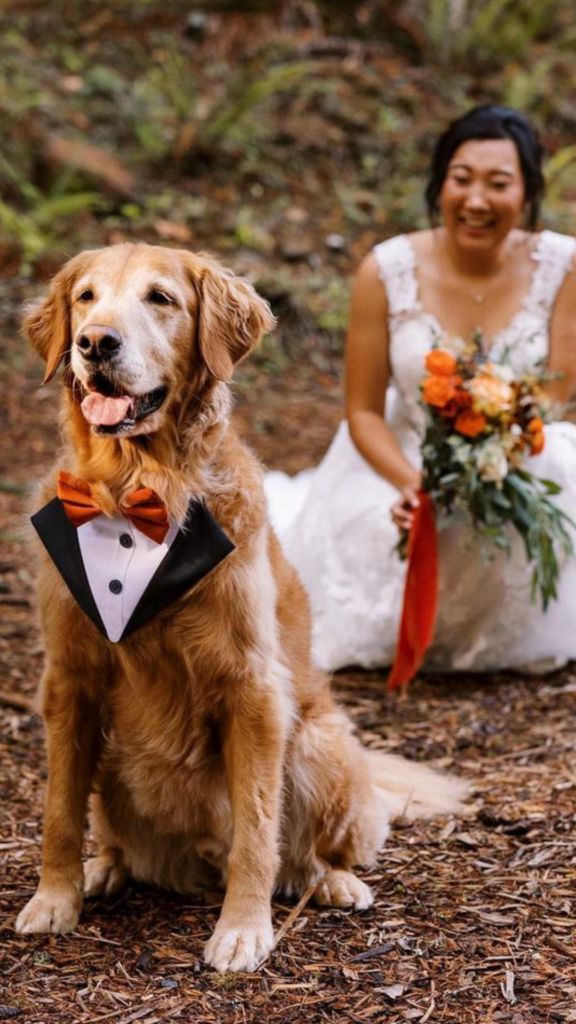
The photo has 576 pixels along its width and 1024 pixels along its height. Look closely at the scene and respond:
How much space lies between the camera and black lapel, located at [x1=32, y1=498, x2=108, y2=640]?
2729mm

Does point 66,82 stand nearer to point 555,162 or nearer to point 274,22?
point 274,22

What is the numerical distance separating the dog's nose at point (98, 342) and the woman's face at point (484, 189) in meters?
2.80

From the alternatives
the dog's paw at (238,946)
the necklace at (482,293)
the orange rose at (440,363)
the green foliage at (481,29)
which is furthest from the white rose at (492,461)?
the green foliage at (481,29)

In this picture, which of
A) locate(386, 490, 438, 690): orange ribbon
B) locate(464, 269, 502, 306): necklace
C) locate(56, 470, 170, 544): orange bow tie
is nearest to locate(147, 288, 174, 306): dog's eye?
locate(56, 470, 170, 544): orange bow tie

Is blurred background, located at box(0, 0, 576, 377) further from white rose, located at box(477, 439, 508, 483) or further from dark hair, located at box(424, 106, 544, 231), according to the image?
white rose, located at box(477, 439, 508, 483)

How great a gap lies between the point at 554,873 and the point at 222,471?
57.0 inches

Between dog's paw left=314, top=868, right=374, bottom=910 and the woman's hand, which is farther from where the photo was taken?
the woman's hand

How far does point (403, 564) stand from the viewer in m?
5.20

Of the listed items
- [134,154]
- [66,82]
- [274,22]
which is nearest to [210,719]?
[134,154]

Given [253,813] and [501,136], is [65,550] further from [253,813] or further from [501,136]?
[501,136]

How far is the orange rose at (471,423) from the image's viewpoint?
4.55 m

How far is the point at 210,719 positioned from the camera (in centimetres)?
288

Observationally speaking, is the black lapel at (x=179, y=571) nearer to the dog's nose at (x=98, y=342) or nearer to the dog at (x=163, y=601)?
the dog at (x=163, y=601)

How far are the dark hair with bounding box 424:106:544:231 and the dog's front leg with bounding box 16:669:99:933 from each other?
10.6 feet
